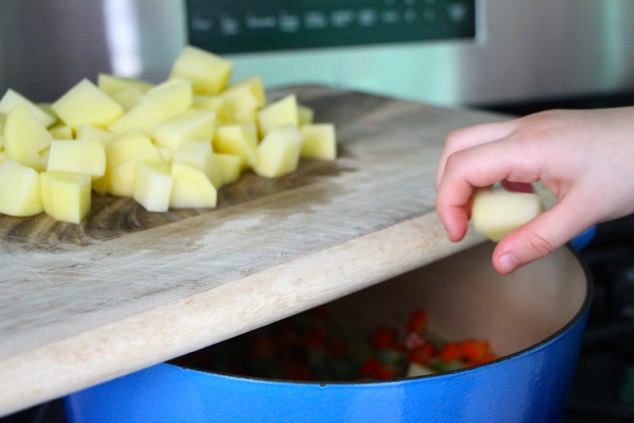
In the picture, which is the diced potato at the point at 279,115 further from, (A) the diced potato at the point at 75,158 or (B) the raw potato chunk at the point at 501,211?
(B) the raw potato chunk at the point at 501,211

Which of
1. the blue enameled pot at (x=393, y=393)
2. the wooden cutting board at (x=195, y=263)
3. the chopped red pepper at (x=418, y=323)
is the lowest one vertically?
the chopped red pepper at (x=418, y=323)

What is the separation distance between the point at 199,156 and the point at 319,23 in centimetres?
48

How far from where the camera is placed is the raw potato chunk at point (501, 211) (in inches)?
27.8

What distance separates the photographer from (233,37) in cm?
123

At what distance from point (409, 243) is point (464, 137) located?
117 mm

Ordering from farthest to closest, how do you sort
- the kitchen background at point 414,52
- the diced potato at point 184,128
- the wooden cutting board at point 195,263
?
the kitchen background at point 414,52 → the diced potato at point 184,128 → the wooden cutting board at point 195,263

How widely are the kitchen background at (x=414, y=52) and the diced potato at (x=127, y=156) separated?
0.34m

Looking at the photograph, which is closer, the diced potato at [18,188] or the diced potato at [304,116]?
the diced potato at [18,188]

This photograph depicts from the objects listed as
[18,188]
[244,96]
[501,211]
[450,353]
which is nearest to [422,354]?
[450,353]

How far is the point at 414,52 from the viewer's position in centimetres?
135

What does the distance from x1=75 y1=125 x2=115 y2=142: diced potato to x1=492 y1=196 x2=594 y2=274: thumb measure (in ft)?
1.64

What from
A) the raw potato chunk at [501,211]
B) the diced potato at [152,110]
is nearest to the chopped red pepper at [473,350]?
the raw potato chunk at [501,211]

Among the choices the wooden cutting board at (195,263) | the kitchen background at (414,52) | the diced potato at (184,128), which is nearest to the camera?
the wooden cutting board at (195,263)

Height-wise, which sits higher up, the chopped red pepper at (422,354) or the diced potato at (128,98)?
the diced potato at (128,98)
